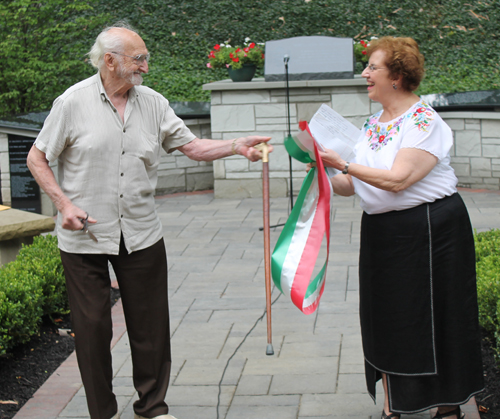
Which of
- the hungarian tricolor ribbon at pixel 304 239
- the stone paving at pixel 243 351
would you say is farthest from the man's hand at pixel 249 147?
the stone paving at pixel 243 351

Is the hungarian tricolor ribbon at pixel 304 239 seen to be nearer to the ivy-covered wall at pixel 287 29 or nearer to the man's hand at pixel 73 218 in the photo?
the man's hand at pixel 73 218

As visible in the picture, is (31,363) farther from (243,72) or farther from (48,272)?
(243,72)

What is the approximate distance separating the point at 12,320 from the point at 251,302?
1.88 m

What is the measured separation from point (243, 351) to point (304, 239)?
4.18 feet

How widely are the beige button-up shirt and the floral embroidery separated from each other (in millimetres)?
1033

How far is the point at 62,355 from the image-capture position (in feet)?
14.5

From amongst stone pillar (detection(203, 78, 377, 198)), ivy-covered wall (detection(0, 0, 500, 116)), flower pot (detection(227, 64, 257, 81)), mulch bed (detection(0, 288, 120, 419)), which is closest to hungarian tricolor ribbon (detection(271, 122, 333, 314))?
mulch bed (detection(0, 288, 120, 419))

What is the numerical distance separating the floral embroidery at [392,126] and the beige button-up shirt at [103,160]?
1.03 m

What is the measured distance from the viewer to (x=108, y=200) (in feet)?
10.4

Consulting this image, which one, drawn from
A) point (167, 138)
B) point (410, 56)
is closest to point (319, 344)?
point (167, 138)

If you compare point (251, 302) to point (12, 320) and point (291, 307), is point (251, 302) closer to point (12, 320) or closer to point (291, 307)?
point (291, 307)

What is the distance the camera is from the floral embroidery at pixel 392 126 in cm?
297

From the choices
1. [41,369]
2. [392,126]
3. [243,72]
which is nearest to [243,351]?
[41,369]

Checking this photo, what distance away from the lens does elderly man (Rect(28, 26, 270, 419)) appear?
3090mm
